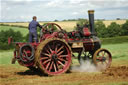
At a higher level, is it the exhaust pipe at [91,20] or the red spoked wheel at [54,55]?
the exhaust pipe at [91,20]

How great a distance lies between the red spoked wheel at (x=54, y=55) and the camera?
8898 millimetres

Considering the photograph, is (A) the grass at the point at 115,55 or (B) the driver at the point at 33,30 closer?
(B) the driver at the point at 33,30

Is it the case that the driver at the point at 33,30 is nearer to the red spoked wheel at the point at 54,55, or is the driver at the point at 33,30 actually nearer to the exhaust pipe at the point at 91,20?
the red spoked wheel at the point at 54,55

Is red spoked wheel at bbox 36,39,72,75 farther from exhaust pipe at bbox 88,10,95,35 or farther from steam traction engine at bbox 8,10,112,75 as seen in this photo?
exhaust pipe at bbox 88,10,95,35

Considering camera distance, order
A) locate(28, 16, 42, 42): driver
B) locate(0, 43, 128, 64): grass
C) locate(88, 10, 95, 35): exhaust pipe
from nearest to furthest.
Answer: locate(28, 16, 42, 42): driver < locate(88, 10, 95, 35): exhaust pipe < locate(0, 43, 128, 64): grass

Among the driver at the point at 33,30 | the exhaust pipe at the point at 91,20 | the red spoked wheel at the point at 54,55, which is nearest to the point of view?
the red spoked wheel at the point at 54,55

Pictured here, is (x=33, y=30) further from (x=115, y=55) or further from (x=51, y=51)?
(x=115, y=55)

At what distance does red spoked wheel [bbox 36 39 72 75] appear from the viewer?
350 inches

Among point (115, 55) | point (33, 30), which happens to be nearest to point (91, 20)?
point (33, 30)

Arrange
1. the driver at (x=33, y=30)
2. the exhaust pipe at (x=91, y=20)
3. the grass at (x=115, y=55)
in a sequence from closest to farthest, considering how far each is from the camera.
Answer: the driver at (x=33, y=30) < the exhaust pipe at (x=91, y=20) < the grass at (x=115, y=55)

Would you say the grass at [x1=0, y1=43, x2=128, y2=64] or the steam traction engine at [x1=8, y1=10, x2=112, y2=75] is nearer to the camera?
the steam traction engine at [x1=8, y1=10, x2=112, y2=75]

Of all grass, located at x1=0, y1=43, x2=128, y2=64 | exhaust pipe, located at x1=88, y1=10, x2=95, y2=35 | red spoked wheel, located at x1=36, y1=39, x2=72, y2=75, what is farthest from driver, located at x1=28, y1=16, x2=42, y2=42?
grass, located at x1=0, y1=43, x2=128, y2=64

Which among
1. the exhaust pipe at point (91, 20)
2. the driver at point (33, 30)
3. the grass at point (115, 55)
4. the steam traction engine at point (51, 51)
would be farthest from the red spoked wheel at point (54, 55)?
the grass at point (115, 55)

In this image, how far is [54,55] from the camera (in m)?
9.13
